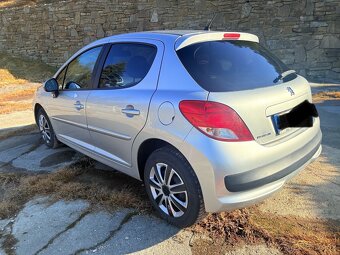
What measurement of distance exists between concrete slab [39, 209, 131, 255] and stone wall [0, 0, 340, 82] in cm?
880

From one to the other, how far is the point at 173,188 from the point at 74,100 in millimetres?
1878

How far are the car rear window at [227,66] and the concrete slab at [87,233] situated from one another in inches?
59.3

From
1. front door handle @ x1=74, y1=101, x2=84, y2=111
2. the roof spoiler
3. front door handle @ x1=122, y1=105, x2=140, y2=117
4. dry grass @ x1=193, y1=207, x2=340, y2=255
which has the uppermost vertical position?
the roof spoiler

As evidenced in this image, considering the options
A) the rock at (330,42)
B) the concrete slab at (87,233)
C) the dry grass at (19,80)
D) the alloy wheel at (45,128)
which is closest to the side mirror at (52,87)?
the alloy wheel at (45,128)

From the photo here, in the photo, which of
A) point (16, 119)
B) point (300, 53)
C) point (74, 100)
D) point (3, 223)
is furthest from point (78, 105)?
point (300, 53)

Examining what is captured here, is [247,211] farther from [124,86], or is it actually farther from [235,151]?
[124,86]

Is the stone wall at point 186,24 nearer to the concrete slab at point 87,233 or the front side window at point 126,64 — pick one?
the front side window at point 126,64

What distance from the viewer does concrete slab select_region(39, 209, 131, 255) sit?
2.89 metres

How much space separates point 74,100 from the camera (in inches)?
164

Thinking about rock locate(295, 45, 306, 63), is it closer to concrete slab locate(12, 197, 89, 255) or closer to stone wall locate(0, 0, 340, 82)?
stone wall locate(0, 0, 340, 82)

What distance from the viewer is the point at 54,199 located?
370 cm

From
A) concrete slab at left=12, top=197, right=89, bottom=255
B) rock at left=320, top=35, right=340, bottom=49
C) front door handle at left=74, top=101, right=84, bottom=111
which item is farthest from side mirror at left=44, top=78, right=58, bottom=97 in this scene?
rock at left=320, top=35, right=340, bottom=49

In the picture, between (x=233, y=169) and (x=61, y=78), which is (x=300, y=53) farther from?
(x=233, y=169)

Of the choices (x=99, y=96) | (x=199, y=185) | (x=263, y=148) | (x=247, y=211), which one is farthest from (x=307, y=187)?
(x=99, y=96)
